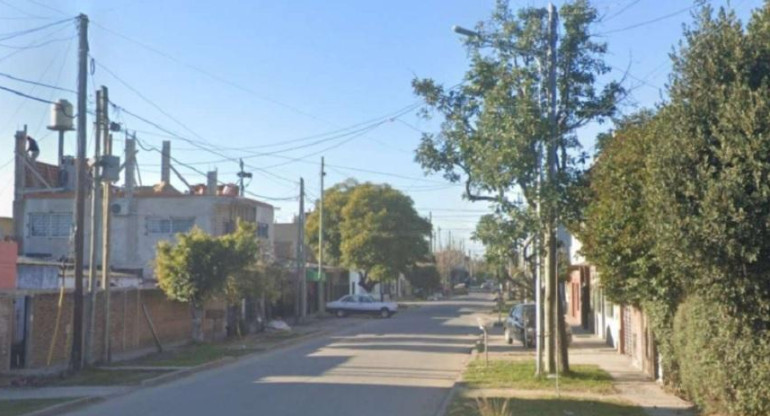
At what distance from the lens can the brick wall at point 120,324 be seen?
24828 millimetres

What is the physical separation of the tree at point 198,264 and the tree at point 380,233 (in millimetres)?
40226

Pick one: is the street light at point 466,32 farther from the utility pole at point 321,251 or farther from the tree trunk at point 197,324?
the utility pole at point 321,251

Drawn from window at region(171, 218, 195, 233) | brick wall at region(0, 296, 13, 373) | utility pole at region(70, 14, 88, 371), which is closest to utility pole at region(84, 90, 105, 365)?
utility pole at region(70, 14, 88, 371)

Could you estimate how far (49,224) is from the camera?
170 ft

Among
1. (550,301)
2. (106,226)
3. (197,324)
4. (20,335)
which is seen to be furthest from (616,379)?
(197,324)

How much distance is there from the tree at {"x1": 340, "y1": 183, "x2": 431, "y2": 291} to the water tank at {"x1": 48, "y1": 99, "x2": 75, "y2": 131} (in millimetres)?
48489

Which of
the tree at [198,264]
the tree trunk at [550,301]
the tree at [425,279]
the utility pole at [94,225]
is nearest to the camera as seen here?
the tree trunk at [550,301]

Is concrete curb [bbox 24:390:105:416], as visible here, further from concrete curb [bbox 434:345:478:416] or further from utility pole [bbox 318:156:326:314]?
utility pole [bbox 318:156:326:314]

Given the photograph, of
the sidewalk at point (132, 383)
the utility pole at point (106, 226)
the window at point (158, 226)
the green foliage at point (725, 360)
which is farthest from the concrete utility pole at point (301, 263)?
the green foliage at point (725, 360)

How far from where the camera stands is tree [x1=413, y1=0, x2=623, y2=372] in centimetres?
2048

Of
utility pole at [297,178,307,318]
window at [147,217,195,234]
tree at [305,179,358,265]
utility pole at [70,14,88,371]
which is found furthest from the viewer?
tree at [305,179,358,265]

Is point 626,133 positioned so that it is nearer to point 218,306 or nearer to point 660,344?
point 660,344

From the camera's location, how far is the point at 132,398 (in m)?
19.1

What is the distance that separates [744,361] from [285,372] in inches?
549
